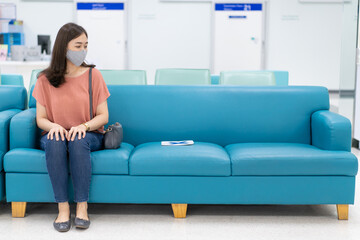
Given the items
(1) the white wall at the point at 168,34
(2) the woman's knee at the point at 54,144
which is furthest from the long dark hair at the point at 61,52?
(1) the white wall at the point at 168,34

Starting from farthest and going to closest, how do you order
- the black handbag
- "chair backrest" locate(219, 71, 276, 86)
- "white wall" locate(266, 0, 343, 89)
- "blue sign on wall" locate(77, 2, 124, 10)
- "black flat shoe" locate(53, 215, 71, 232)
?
"white wall" locate(266, 0, 343, 89) → "blue sign on wall" locate(77, 2, 124, 10) → "chair backrest" locate(219, 71, 276, 86) → the black handbag → "black flat shoe" locate(53, 215, 71, 232)

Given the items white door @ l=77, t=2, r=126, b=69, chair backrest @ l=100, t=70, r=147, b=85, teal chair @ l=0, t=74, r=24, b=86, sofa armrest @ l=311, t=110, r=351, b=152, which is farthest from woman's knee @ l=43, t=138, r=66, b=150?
white door @ l=77, t=2, r=126, b=69

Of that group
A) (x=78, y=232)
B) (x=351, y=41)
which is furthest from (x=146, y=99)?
(x=351, y=41)

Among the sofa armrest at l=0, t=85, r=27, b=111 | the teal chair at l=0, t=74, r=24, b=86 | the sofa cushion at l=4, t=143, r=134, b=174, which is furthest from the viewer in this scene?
Result: the teal chair at l=0, t=74, r=24, b=86

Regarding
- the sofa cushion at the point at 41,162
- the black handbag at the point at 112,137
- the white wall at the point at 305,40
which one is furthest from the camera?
the white wall at the point at 305,40

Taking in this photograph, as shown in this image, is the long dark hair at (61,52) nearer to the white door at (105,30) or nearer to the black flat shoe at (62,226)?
the black flat shoe at (62,226)

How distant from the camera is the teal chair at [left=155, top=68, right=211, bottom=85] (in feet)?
16.0

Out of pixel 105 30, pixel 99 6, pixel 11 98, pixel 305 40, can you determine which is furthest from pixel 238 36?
pixel 11 98

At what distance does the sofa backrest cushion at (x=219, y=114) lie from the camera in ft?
11.3

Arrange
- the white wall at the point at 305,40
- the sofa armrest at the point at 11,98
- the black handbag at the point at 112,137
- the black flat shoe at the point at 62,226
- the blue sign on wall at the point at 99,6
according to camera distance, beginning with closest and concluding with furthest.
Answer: the black flat shoe at the point at 62,226, the black handbag at the point at 112,137, the sofa armrest at the point at 11,98, the blue sign on wall at the point at 99,6, the white wall at the point at 305,40

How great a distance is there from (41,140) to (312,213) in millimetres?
1838

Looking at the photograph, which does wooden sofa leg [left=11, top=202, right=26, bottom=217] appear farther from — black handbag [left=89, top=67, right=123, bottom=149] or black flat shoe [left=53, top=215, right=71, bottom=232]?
black handbag [left=89, top=67, right=123, bottom=149]

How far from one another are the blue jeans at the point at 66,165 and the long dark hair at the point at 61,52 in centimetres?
42

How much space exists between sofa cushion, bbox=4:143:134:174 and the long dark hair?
1.55ft
